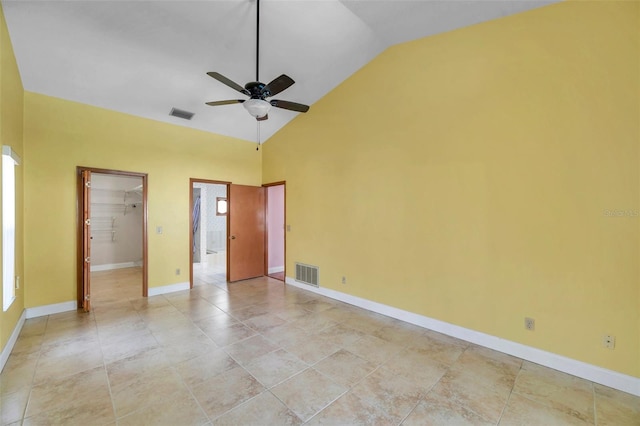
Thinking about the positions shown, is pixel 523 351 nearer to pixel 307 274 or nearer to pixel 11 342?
pixel 307 274

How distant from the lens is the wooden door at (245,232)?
18.7ft

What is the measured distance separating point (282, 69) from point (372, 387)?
4.01m

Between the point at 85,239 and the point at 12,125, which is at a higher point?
the point at 12,125

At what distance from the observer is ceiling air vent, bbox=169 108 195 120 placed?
4519mm

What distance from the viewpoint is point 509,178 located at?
2801 millimetres

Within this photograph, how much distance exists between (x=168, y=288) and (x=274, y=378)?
344cm

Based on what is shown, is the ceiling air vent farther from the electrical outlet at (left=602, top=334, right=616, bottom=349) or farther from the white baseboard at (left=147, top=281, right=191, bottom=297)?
the electrical outlet at (left=602, top=334, right=616, bottom=349)

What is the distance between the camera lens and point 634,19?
220 cm

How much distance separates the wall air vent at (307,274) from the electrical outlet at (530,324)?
10.1 feet

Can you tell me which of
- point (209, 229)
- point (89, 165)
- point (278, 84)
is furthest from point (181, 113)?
point (209, 229)

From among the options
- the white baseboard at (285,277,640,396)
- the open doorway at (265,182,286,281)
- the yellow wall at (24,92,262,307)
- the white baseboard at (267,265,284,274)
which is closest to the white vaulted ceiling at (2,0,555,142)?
the yellow wall at (24,92,262,307)

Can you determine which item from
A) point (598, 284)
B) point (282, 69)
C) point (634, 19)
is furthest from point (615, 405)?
point (282, 69)

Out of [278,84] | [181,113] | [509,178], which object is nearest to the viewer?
[278,84]

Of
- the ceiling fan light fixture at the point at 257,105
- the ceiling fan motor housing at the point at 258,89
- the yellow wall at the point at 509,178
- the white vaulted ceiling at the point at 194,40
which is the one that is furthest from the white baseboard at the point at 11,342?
the yellow wall at the point at 509,178
